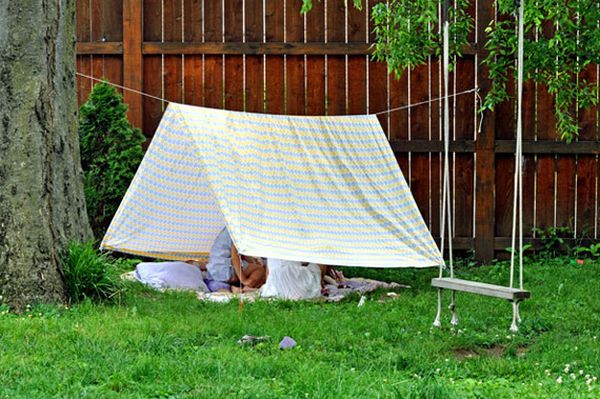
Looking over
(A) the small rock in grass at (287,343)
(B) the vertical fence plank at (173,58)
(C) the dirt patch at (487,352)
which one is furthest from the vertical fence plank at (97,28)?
(C) the dirt patch at (487,352)

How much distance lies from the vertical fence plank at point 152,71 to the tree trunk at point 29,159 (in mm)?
2813

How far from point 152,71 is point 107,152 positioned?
2.84 ft

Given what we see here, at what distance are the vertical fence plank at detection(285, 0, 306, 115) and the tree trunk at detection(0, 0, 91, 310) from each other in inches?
122

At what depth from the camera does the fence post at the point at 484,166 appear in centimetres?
875

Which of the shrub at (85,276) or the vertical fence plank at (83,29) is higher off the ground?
A: the vertical fence plank at (83,29)

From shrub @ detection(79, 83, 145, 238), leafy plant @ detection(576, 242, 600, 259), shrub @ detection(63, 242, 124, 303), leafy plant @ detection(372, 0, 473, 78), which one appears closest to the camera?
shrub @ detection(63, 242, 124, 303)

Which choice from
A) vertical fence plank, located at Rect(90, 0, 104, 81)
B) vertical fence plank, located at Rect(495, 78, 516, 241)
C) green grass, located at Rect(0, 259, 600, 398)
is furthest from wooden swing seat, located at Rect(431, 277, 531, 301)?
vertical fence plank, located at Rect(90, 0, 104, 81)

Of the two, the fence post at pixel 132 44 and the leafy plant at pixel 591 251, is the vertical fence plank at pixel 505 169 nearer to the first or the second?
the leafy plant at pixel 591 251

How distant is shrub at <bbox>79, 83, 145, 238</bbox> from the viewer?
8.59 metres

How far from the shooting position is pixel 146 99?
9.04m

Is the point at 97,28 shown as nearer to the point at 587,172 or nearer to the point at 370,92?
the point at 370,92

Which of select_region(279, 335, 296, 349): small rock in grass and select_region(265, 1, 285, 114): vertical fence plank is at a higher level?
select_region(265, 1, 285, 114): vertical fence plank

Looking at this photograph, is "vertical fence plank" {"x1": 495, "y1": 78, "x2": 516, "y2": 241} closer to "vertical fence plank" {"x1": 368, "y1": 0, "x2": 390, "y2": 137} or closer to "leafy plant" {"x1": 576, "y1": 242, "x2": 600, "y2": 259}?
"leafy plant" {"x1": 576, "y1": 242, "x2": 600, "y2": 259}

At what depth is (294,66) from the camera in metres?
8.84
